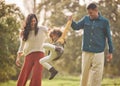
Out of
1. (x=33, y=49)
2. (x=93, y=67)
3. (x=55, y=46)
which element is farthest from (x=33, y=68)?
(x=93, y=67)

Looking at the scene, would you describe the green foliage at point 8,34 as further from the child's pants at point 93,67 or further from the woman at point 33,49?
the child's pants at point 93,67

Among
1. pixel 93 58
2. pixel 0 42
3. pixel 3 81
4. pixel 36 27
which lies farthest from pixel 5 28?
pixel 93 58

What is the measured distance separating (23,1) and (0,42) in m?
4.05

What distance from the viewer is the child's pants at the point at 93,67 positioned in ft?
14.3

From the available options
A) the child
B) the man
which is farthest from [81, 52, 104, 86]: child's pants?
the child

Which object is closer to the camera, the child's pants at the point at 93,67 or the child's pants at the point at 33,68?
the child's pants at the point at 93,67

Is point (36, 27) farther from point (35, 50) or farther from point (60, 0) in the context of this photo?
point (60, 0)

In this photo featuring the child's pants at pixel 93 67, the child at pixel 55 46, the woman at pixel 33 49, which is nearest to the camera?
the child's pants at pixel 93 67

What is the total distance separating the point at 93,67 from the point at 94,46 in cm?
26

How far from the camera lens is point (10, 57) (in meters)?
7.02

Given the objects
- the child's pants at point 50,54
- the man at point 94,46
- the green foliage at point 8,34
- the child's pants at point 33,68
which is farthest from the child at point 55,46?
the green foliage at point 8,34

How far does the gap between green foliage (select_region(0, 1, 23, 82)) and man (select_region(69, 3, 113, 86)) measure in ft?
9.05

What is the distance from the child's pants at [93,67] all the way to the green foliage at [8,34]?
2772mm

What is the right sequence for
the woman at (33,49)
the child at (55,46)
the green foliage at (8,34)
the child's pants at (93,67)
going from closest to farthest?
the child's pants at (93,67)
the child at (55,46)
the woman at (33,49)
the green foliage at (8,34)
